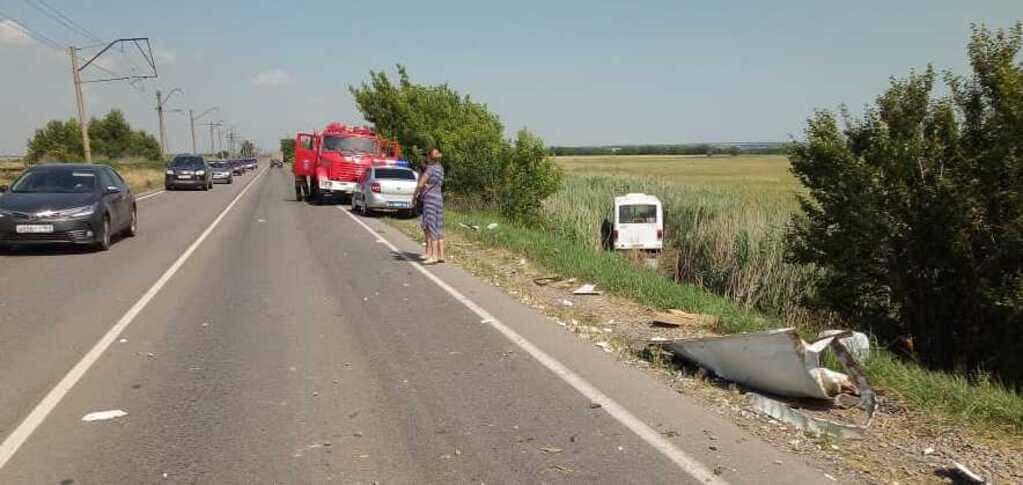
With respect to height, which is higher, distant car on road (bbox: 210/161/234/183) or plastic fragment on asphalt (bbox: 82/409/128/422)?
plastic fragment on asphalt (bbox: 82/409/128/422)

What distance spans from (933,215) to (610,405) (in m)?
7.26

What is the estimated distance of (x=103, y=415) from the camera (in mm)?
4855

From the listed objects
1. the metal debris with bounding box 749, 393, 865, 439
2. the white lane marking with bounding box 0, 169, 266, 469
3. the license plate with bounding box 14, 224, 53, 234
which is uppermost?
the license plate with bounding box 14, 224, 53, 234

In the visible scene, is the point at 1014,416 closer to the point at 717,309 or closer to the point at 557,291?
the point at 717,309

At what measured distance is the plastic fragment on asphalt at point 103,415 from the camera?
478 cm

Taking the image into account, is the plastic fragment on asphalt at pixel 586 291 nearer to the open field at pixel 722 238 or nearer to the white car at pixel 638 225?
the open field at pixel 722 238

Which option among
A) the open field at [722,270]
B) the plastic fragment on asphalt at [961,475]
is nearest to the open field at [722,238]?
the open field at [722,270]

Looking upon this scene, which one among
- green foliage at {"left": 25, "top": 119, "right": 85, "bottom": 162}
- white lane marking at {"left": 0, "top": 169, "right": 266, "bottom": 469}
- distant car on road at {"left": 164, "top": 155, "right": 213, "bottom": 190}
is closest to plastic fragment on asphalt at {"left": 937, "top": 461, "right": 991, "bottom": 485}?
white lane marking at {"left": 0, "top": 169, "right": 266, "bottom": 469}

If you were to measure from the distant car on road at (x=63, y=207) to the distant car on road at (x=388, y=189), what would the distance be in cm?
765

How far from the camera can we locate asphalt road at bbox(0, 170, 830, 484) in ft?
13.4

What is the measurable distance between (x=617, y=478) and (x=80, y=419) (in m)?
3.36

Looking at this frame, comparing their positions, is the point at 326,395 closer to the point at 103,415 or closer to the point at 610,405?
the point at 103,415

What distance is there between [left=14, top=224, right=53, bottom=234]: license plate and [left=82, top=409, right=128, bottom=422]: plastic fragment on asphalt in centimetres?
878

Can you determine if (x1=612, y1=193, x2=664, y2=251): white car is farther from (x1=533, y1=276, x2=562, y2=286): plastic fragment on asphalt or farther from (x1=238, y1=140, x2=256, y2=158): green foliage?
(x1=238, y1=140, x2=256, y2=158): green foliage
